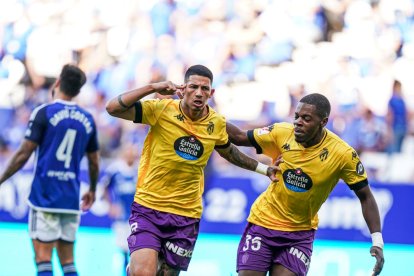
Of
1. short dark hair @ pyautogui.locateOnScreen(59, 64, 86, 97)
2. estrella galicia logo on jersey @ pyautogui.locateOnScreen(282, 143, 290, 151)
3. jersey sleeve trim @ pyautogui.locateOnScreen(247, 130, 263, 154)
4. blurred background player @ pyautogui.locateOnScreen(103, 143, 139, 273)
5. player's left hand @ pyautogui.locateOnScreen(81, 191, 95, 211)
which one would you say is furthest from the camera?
blurred background player @ pyautogui.locateOnScreen(103, 143, 139, 273)

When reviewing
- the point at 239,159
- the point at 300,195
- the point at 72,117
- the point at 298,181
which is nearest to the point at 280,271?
the point at 300,195

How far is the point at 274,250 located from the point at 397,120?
8.88 m

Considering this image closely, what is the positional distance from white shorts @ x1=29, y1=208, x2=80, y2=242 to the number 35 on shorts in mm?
2254

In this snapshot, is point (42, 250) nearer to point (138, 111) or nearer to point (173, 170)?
point (173, 170)

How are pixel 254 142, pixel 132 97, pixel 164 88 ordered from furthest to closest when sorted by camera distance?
pixel 254 142 → pixel 132 97 → pixel 164 88

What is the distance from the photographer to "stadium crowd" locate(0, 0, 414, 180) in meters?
16.8

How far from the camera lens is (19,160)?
9.13m

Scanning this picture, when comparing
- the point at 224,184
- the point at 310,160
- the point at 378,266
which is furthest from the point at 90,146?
the point at 224,184

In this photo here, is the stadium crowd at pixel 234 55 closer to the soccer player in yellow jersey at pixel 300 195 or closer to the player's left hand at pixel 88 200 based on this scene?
the player's left hand at pixel 88 200

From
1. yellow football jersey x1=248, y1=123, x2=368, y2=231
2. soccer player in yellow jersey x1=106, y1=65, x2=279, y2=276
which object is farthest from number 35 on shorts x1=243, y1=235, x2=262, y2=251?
soccer player in yellow jersey x1=106, y1=65, x2=279, y2=276

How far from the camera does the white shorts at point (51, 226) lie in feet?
30.2

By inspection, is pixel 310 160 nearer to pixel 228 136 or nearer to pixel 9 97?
pixel 228 136

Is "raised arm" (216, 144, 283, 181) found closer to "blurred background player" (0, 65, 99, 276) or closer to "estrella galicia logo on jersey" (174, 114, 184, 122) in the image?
"estrella galicia logo on jersey" (174, 114, 184, 122)

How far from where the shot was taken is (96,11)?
18719 mm
